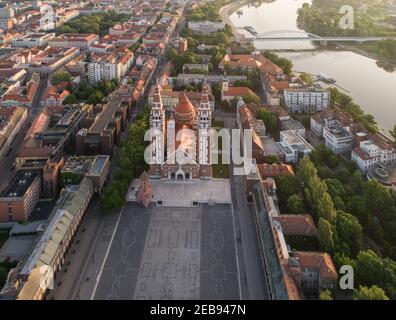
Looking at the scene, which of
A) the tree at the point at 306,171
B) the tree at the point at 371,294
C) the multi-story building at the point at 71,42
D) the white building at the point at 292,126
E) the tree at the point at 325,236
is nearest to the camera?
the tree at the point at 371,294

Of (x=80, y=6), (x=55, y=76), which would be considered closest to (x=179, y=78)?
(x=55, y=76)

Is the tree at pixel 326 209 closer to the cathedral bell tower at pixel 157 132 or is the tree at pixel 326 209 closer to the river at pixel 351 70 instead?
the cathedral bell tower at pixel 157 132

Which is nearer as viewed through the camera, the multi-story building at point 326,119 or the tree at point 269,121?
the multi-story building at point 326,119

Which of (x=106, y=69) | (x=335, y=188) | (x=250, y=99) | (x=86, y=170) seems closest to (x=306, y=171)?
(x=335, y=188)

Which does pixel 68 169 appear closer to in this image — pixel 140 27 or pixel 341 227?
pixel 341 227

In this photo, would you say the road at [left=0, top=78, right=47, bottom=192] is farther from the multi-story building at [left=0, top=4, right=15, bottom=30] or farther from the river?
the multi-story building at [left=0, top=4, right=15, bottom=30]

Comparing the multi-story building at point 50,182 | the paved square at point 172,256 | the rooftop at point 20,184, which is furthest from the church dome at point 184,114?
the rooftop at point 20,184

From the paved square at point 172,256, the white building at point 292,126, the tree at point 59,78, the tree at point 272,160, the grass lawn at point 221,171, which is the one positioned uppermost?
the tree at point 59,78
